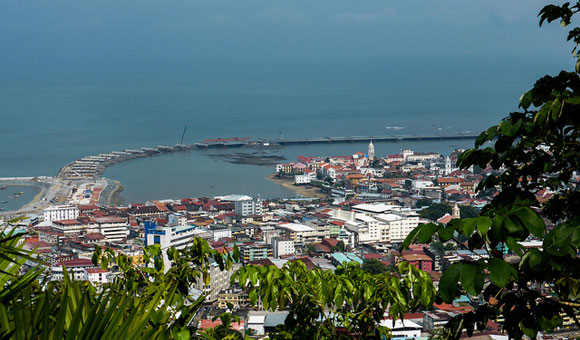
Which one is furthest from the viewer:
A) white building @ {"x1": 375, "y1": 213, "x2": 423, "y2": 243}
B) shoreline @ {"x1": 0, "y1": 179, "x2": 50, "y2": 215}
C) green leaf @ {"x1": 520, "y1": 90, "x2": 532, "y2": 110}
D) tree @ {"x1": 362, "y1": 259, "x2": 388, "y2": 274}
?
shoreline @ {"x1": 0, "y1": 179, "x2": 50, "y2": 215}

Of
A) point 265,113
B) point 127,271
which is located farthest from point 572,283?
point 265,113

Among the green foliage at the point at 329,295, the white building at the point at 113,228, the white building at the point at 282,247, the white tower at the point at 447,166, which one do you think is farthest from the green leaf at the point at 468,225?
the white tower at the point at 447,166

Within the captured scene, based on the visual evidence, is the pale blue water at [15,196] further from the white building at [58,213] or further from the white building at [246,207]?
the white building at [246,207]

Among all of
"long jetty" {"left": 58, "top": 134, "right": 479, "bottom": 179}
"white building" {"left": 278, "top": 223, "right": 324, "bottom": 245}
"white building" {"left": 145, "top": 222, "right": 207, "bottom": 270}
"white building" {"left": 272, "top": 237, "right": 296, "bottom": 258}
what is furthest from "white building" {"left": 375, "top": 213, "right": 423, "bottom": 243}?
"long jetty" {"left": 58, "top": 134, "right": 479, "bottom": 179}

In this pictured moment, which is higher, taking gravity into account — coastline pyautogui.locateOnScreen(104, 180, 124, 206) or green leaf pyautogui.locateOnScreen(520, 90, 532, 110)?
green leaf pyautogui.locateOnScreen(520, 90, 532, 110)

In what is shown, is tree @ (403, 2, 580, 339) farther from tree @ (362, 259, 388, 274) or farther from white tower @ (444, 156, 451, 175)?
white tower @ (444, 156, 451, 175)

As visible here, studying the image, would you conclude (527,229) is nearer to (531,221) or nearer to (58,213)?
(531,221)

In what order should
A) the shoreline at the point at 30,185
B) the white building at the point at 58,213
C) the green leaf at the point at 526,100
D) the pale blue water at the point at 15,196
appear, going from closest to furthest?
the green leaf at the point at 526,100 → the white building at the point at 58,213 → the shoreline at the point at 30,185 → the pale blue water at the point at 15,196

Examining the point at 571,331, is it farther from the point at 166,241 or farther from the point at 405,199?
the point at 405,199

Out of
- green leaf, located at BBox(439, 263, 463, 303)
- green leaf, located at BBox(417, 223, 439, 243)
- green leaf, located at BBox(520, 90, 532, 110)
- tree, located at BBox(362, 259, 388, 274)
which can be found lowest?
tree, located at BBox(362, 259, 388, 274)
